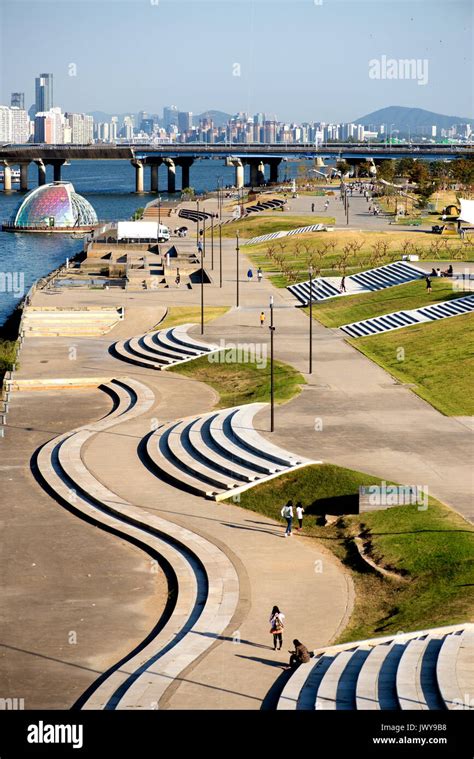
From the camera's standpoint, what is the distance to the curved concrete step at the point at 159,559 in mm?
28719

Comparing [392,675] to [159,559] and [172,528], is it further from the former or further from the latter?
[172,528]

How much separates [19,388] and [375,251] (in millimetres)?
47861

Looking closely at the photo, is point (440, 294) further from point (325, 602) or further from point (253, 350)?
point (325, 602)

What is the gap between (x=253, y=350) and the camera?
224ft

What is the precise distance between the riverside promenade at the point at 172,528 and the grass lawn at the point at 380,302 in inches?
381

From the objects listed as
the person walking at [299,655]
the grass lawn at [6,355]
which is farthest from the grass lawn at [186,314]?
the person walking at [299,655]

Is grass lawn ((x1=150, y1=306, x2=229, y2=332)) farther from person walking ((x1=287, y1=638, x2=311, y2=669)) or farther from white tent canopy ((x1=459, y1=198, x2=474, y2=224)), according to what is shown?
person walking ((x1=287, y1=638, x2=311, y2=669))

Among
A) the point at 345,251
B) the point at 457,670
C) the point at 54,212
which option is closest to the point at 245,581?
the point at 457,670

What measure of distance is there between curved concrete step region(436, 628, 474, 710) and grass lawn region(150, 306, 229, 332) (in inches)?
1954

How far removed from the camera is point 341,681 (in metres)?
27.9

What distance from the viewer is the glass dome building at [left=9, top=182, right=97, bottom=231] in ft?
526

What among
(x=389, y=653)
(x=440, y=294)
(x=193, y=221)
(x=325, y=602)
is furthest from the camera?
(x=193, y=221)

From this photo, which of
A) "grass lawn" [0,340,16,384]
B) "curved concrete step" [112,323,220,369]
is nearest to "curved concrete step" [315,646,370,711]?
"curved concrete step" [112,323,220,369]

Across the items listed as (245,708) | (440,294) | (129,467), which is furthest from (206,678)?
(440,294)
